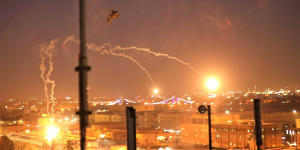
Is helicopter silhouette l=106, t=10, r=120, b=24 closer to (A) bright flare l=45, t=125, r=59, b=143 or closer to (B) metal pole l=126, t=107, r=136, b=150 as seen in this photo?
(B) metal pole l=126, t=107, r=136, b=150

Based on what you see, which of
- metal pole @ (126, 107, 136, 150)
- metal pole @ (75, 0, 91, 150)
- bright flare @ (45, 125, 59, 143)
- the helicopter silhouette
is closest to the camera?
metal pole @ (75, 0, 91, 150)

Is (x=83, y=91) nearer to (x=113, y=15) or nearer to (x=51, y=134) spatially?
(x=113, y=15)

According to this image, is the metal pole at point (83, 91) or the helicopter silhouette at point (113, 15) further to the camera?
the helicopter silhouette at point (113, 15)

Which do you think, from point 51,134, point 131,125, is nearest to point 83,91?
point 131,125

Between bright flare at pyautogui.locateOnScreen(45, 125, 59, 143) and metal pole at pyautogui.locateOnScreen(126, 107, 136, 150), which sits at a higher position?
metal pole at pyautogui.locateOnScreen(126, 107, 136, 150)

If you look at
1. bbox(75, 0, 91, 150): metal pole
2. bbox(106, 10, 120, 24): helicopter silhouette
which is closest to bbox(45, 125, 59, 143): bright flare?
bbox(106, 10, 120, 24): helicopter silhouette

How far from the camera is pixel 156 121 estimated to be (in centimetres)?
3916

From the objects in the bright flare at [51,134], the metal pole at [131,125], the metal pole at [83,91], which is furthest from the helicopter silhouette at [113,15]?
the bright flare at [51,134]

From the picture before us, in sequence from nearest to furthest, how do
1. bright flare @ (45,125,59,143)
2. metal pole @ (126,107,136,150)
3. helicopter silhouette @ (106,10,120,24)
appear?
metal pole @ (126,107,136,150)
helicopter silhouette @ (106,10,120,24)
bright flare @ (45,125,59,143)

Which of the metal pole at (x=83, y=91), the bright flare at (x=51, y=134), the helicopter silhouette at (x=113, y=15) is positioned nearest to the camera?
the metal pole at (x=83, y=91)

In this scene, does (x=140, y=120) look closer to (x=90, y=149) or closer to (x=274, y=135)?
(x=274, y=135)

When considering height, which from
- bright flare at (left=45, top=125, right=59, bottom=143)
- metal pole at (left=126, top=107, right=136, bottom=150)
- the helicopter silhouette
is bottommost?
bright flare at (left=45, top=125, right=59, bottom=143)

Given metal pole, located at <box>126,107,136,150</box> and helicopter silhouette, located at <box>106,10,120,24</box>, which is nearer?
metal pole, located at <box>126,107,136,150</box>

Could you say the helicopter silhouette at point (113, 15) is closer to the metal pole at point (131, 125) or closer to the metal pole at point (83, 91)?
the metal pole at point (131, 125)
